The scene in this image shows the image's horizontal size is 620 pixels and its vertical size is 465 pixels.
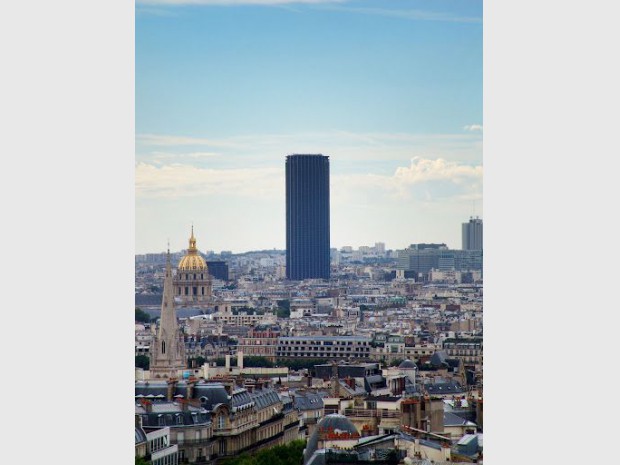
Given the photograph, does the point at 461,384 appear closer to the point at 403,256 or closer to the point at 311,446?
the point at 311,446

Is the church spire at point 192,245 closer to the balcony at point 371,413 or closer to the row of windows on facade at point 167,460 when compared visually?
the balcony at point 371,413

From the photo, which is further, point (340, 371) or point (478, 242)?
point (478, 242)

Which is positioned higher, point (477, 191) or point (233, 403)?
point (477, 191)

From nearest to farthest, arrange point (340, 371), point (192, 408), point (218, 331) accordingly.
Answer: point (192, 408), point (340, 371), point (218, 331)

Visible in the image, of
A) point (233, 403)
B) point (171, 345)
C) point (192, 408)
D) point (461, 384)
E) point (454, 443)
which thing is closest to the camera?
point (454, 443)

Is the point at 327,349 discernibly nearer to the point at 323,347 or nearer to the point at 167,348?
the point at 323,347

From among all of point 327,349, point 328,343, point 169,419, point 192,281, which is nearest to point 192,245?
point 328,343

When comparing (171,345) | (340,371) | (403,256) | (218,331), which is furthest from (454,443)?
(403,256)
